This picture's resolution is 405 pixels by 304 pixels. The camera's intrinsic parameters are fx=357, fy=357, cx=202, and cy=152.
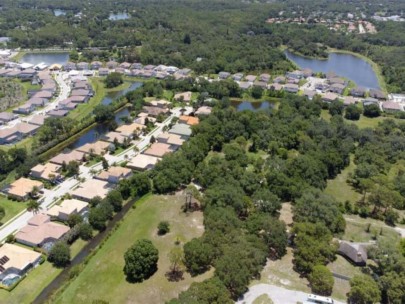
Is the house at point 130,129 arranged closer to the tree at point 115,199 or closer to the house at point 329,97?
the tree at point 115,199

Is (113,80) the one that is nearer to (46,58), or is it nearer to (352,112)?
(46,58)

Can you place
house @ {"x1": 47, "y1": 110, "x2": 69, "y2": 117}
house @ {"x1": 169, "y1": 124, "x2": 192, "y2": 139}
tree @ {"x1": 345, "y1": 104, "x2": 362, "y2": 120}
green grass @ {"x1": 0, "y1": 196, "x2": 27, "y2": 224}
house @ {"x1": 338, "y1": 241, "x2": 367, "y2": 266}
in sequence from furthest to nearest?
1. tree @ {"x1": 345, "y1": 104, "x2": 362, "y2": 120}
2. house @ {"x1": 47, "y1": 110, "x2": 69, "y2": 117}
3. house @ {"x1": 169, "y1": 124, "x2": 192, "y2": 139}
4. green grass @ {"x1": 0, "y1": 196, "x2": 27, "y2": 224}
5. house @ {"x1": 338, "y1": 241, "x2": 367, "y2": 266}

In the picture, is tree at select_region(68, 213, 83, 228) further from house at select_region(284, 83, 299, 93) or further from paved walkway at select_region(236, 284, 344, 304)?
house at select_region(284, 83, 299, 93)

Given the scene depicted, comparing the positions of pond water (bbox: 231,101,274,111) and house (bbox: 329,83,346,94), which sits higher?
house (bbox: 329,83,346,94)

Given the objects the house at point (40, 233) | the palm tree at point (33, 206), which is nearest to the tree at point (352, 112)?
the house at point (40, 233)

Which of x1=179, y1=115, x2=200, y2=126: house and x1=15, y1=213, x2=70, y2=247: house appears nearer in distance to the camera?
x1=15, y1=213, x2=70, y2=247: house

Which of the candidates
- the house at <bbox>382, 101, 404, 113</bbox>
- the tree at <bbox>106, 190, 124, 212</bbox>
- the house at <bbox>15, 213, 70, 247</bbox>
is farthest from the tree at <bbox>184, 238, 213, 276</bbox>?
the house at <bbox>382, 101, 404, 113</bbox>

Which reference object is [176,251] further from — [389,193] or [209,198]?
[389,193]

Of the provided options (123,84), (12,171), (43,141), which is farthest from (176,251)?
(123,84)
